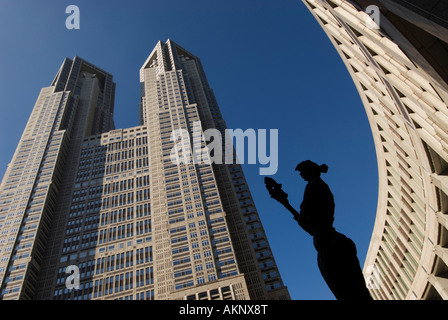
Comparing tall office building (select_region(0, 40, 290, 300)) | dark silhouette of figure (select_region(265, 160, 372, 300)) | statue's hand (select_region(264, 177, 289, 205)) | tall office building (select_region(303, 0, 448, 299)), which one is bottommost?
dark silhouette of figure (select_region(265, 160, 372, 300))

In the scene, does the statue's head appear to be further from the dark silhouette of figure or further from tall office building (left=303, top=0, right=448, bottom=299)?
tall office building (left=303, top=0, right=448, bottom=299)

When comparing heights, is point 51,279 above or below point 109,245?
below

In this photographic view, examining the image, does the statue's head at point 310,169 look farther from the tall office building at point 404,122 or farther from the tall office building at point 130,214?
the tall office building at point 130,214

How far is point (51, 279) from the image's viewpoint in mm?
63312

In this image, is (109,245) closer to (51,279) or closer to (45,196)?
(51,279)

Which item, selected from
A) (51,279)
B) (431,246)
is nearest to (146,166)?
(51,279)

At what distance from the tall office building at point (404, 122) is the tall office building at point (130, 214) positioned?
24.4 meters

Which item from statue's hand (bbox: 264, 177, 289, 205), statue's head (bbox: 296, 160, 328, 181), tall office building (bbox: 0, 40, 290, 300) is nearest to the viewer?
statue's head (bbox: 296, 160, 328, 181)

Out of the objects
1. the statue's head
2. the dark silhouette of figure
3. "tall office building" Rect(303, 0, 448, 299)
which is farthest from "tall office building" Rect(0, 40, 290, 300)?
the statue's head

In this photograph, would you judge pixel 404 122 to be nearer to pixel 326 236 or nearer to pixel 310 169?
pixel 310 169

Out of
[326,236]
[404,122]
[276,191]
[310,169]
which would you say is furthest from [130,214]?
[326,236]

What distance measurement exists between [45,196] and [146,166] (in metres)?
25.6

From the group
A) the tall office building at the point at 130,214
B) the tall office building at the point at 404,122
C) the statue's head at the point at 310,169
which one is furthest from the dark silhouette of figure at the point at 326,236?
the tall office building at the point at 130,214

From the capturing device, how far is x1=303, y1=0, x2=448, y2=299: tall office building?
14.6 meters
